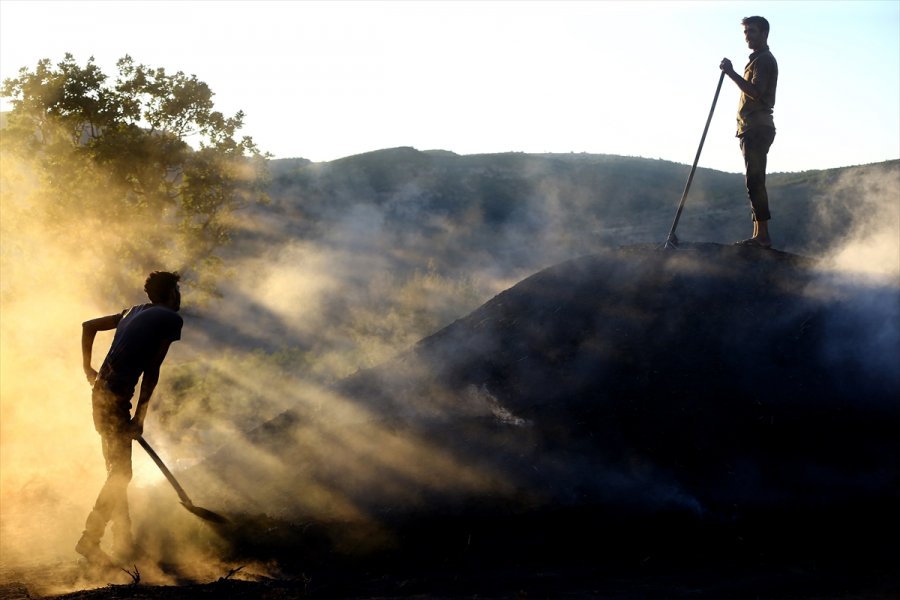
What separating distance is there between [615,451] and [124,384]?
3.49 m

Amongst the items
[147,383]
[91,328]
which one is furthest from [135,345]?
[91,328]

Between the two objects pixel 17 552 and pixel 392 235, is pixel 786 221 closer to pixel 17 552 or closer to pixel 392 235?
pixel 392 235

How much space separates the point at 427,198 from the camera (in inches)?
1779

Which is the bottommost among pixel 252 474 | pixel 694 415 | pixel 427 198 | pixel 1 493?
pixel 1 493

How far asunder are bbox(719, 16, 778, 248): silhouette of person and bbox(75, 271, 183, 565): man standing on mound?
17.4ft

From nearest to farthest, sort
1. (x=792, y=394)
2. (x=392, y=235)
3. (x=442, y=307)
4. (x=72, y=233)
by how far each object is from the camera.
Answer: (x=792, y=394), (x=72, y=233), (x=442, y=307), (x=392, y=235)

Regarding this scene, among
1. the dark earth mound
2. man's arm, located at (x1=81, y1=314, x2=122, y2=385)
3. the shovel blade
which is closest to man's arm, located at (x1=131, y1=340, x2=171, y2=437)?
man's arm, located at (x1=81, y1=314, x2=122, y2=385)

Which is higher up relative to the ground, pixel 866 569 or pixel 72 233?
pixel 72 233

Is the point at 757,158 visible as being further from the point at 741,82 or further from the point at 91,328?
the point at 91,328

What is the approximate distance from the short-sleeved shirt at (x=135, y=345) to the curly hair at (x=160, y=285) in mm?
136

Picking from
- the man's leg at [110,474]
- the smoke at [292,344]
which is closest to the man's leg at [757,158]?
the smoke at [292,344]

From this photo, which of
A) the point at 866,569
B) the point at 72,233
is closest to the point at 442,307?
the point at 72,233

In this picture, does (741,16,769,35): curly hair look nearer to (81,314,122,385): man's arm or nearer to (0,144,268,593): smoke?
(81,314,122,385): man's arm

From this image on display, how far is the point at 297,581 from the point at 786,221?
29.0 metres
